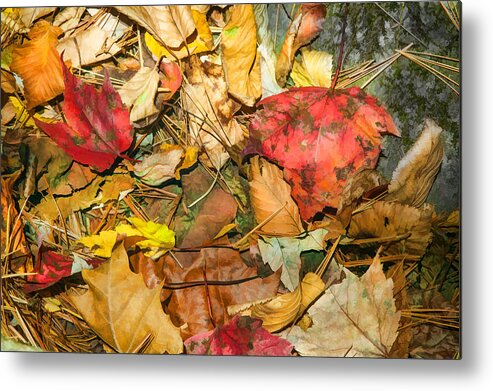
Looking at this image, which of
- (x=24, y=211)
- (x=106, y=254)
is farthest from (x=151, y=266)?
(x=24, y=211)

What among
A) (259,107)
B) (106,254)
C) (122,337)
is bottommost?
(122,337)

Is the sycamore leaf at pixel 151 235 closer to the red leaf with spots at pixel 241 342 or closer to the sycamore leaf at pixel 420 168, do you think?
the red leaf with spots at pixel 241 342

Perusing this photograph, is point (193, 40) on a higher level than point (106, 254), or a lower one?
higher

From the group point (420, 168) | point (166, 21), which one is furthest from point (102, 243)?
point (420, 168)

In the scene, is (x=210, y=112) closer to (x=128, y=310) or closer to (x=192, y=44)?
(x=192, y=44)

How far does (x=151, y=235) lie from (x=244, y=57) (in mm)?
288

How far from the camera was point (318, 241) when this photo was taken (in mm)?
1082

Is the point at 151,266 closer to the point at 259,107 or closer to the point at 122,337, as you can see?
the point at 122,337

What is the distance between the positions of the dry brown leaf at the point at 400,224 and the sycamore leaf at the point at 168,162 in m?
0.25

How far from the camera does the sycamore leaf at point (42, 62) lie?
1107 mm

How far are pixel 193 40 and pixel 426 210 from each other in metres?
0.41

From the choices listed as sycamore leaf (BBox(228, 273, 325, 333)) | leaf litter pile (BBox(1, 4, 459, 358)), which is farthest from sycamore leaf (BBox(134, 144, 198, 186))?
sycamore leaf (BBox(228, 273, 325, 333))

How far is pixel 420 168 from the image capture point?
3.51ft

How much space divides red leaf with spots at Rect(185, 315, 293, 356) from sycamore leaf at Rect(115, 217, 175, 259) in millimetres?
139
